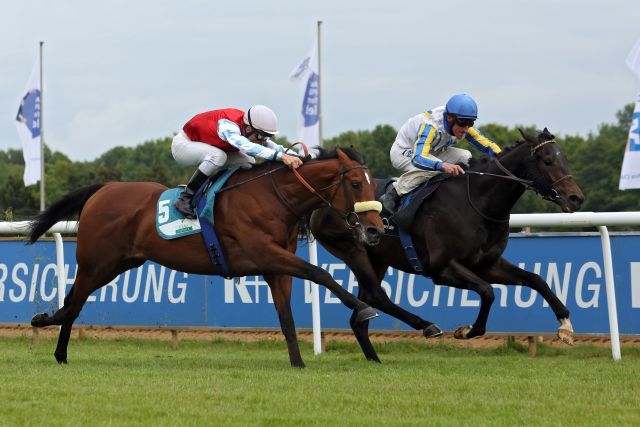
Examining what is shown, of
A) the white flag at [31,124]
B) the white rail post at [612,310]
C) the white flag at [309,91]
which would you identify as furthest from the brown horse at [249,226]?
the white flag at [31,124]

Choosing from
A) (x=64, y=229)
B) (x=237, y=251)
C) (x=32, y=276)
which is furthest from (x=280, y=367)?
(x=32, y=276)

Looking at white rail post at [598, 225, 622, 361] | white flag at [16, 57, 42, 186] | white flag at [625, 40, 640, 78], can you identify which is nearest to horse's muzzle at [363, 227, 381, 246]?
white rail post at [598, 225, 622, 361]

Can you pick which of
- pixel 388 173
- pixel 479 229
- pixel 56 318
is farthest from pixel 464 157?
pixel 388 173

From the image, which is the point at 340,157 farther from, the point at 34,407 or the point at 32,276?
the point at 32,276

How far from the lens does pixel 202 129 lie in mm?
8562

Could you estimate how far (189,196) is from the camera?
8.34 meters

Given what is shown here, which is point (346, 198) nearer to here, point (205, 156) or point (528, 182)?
point (205, 156)

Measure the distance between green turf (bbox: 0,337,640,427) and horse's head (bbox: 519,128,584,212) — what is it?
115cm

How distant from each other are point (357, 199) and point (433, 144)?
4.67 ft

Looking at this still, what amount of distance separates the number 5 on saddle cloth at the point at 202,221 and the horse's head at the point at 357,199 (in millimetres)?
927

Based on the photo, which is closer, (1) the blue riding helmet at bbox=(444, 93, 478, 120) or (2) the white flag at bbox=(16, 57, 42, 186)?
(1) the blue riding helmet at bbox=(444, 93, 478, 120)

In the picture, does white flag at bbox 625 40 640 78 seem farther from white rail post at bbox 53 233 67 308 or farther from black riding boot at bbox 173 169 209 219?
black riding boot at bbox 173 169 209 219

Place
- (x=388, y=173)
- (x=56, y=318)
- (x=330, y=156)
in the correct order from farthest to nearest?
1. (x=388, y=173)
2. (x=56, y=318)
3. (x=330, y=156)

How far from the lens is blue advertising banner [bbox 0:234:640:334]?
364 inches
